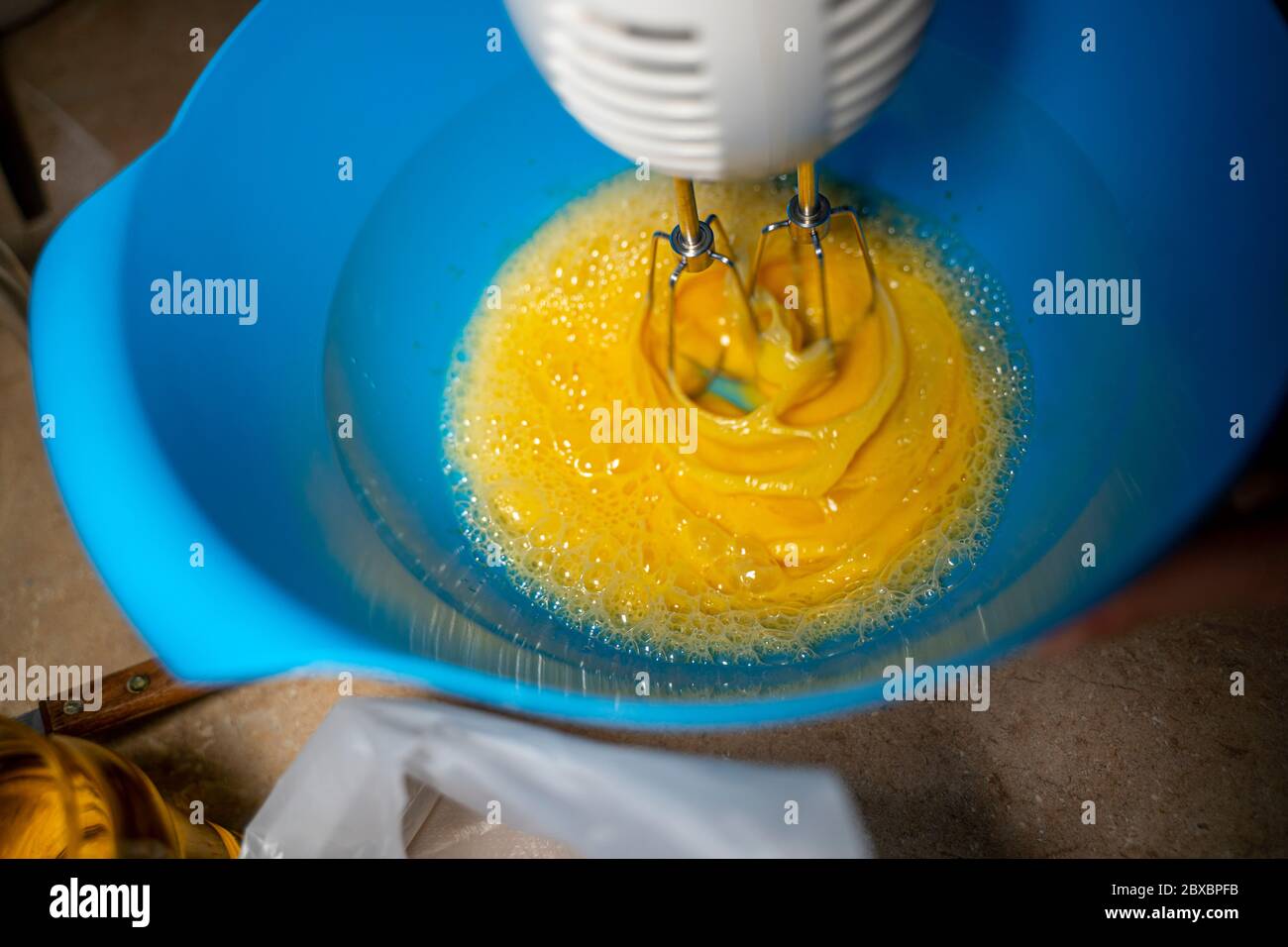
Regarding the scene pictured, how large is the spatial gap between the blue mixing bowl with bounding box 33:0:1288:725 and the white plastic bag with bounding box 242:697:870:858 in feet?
0.17

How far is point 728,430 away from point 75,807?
0.37 meters

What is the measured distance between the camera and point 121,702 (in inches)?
24.6

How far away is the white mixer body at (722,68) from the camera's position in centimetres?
28

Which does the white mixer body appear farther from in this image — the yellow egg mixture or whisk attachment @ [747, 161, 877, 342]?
the yellow egg mixture

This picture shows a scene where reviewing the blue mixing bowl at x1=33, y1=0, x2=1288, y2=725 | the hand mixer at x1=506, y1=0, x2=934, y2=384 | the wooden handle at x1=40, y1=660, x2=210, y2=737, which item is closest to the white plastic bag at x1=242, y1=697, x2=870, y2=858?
the blue mixing bowl at x1=33, y1=0, x2=1288, y2=725

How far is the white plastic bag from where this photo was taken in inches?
18.2

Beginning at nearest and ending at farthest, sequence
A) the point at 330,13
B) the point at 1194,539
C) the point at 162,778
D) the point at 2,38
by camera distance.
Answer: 1. the point at 1194,539
2. the point at 330,13
3. the point at 162,778
4. the point at 2,38

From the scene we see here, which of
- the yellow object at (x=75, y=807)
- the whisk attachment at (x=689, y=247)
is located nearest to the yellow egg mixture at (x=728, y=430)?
the whisk attachment at (x=689, y=247)

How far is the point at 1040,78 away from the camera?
1.74ft

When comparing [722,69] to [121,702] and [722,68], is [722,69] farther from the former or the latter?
[121,702]

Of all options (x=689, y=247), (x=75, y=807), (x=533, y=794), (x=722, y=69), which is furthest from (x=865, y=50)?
(x=75, y=807)
